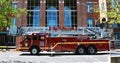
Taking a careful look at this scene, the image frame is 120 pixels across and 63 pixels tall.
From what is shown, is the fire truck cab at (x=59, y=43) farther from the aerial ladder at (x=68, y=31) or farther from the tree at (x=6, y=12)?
the tree at (x=6, y=12)

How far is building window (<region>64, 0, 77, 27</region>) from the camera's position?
202ft

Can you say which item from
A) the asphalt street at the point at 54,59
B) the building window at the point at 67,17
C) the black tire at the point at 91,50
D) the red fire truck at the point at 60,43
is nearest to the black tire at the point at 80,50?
the red fire truck at the point at 60,43

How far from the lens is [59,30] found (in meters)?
36.9

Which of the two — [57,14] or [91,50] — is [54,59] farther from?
[57,14]

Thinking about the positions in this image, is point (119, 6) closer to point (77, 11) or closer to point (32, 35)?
point (32, 35)

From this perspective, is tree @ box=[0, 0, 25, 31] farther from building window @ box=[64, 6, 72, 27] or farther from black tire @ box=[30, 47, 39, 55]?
building window @ box=[64, 6, 72, 27]

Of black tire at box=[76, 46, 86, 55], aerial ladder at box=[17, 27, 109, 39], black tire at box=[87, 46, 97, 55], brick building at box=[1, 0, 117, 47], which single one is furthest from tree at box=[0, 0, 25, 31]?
brick building at box=[1, 0, 117, 47]

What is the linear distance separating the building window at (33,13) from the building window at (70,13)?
5.70 meters

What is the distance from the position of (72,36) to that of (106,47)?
430cm

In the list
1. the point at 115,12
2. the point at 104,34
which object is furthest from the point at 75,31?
the point at 115,12

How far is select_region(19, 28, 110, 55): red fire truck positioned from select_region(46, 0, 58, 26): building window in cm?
2497

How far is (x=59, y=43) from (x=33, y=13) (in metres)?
26.0

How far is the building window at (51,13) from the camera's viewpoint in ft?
201

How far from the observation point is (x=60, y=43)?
35906 mm
